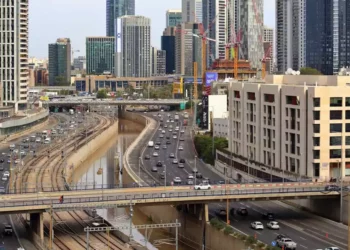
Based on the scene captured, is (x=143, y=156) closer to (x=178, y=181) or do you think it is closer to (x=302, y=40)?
(x=178, y=181)

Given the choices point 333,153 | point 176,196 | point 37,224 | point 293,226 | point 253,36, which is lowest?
point 293,226

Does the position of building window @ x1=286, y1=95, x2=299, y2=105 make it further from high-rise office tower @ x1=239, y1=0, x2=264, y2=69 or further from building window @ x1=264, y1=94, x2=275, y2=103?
high-rise office tower @ x1=239, y1=0, x2=264, y2=69

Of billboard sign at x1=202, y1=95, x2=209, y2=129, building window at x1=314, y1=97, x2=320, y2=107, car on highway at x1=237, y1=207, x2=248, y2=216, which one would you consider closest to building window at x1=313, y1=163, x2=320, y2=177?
building window at x1=314, y1=97, x2=320, y2=107

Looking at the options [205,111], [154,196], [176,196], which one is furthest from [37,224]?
[205,111]

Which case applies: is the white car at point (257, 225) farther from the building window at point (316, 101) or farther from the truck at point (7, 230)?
the truck at point (7, 230)

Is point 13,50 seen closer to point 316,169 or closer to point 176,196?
point 316,169

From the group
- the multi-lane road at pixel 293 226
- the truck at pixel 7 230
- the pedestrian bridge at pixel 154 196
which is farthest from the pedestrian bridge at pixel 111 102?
the truck at pixel 7 230
